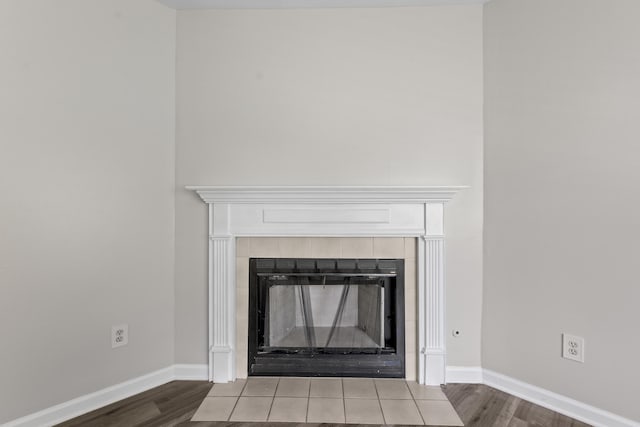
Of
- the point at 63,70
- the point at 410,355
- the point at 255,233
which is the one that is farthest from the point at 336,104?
the point at 410,355

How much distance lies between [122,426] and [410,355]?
5.54 ft

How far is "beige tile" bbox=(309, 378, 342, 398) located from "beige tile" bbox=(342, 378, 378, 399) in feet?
0.13

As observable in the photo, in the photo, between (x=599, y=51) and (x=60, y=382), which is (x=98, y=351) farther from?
(x=599, y=51)

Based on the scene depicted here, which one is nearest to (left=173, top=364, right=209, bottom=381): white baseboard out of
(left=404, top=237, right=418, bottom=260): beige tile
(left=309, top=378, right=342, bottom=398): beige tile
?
(left=309, top=378, right=342, bottom=398): beige tile

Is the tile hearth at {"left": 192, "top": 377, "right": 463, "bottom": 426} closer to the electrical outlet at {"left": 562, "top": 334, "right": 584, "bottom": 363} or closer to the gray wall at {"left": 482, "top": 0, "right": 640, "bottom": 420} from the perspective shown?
the gray wall at {"left": 482, "top": 0, "right": 640, "bottom": 420}

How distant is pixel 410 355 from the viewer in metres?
2.35

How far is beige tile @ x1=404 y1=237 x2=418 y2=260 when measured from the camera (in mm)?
2357

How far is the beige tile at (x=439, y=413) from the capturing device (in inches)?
74.5

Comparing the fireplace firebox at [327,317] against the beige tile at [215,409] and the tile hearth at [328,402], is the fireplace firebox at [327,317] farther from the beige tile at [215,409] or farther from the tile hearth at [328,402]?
the beige tile at [215,409]

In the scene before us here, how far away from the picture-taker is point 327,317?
246 cm

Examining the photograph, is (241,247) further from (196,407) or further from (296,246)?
(196,407)

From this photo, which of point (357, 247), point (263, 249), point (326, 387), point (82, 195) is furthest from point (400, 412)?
point (82, 195)

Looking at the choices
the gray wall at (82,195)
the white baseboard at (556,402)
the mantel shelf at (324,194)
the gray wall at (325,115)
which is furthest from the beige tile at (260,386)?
the white baseboard at (556,402)

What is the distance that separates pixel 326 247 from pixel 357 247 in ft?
0.67
